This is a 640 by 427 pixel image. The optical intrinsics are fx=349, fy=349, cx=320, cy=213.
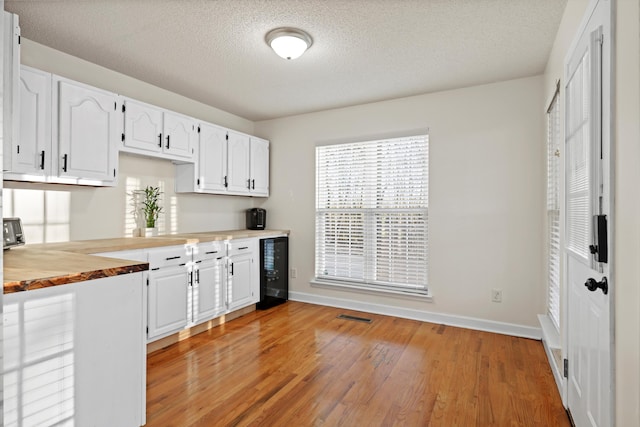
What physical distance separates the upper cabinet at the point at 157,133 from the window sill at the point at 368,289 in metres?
2.17

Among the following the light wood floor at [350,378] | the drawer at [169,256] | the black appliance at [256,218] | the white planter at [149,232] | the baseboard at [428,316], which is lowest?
the light wood floor at [350,378]

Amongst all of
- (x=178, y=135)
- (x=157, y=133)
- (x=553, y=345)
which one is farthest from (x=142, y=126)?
(x=553, y=345)

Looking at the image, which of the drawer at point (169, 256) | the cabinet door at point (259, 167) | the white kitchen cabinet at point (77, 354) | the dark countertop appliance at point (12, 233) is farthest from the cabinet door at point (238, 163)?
the white kitchen cabinet at point (77, 354)

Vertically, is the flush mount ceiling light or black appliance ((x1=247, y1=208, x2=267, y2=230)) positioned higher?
the flush mount ceiling light

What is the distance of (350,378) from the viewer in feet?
8.25

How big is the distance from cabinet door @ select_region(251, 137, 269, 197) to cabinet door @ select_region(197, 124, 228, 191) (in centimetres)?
50

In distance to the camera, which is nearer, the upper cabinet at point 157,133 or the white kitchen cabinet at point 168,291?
the white kitchen cabinet at point 168,291

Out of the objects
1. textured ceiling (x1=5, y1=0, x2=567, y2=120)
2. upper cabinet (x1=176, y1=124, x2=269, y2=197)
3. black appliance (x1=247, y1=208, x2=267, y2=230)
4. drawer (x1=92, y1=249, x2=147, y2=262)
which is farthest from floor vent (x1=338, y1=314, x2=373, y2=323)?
textured ceiling (x1=5, y1=0, x2=567, y2=120)

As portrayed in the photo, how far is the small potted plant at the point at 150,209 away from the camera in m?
3.46

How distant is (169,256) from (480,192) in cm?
308

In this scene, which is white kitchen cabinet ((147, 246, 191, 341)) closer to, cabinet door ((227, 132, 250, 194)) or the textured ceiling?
cabinet door ((227, 132, 250, 194))

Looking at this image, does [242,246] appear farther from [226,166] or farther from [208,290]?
[226,166]

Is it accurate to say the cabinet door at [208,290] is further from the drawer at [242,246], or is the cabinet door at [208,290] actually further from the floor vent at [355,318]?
the floor vent at [355,318]

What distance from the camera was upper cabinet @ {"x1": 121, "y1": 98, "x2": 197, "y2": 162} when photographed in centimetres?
306
